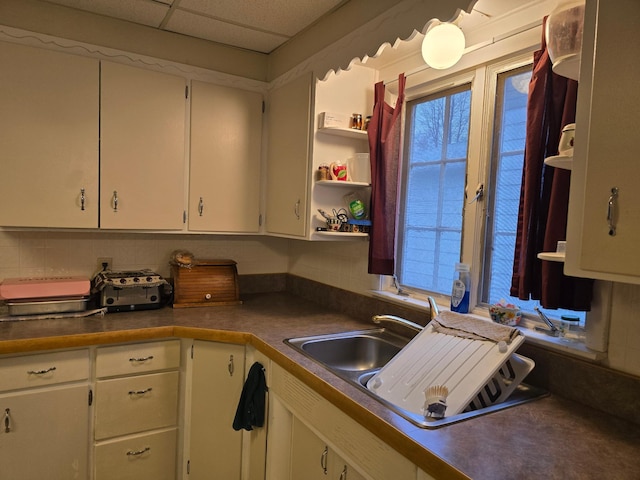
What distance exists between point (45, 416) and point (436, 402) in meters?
1.61

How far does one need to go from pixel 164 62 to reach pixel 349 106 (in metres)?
1.03

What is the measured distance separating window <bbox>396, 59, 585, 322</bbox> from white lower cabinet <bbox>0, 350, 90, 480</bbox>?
154cm

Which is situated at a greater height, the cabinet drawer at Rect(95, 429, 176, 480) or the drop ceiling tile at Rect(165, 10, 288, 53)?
the drop ceiling tile at Rect(165, 10, 288, 53)

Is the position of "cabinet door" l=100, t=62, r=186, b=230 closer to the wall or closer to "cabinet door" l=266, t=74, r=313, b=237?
the wall

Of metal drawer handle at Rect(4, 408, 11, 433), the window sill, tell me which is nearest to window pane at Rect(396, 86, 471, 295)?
the window sill

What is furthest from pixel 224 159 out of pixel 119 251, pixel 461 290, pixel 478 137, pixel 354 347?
pixel 461 290

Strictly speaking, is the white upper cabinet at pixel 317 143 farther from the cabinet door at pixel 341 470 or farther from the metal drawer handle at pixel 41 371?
the metal drawer handle at pixel 41 371

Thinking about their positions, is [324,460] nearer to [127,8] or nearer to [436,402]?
[436,402]

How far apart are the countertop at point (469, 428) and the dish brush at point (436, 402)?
0.19 feet

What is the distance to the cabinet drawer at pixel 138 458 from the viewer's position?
6.37 ft

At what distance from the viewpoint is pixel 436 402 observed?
1218 millimetres

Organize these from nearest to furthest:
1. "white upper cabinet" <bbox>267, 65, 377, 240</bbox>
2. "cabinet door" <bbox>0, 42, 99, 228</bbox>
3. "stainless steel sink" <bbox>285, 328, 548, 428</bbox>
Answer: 1. "stainless steel sink" <bbox>285, 328, 548, 428</bbox>
2. "cabinet door" <bbox>0, 42, 99, 228</bbox>
3. "white upper cabinet" <bbox>267, 65, 377, 240</bbox>

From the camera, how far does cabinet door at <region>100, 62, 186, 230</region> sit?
2199mm

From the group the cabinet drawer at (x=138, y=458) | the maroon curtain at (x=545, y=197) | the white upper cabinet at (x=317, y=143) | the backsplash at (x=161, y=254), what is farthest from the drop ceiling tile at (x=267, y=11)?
the cabinet drawer at (x=138, y=458)
